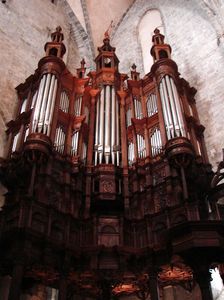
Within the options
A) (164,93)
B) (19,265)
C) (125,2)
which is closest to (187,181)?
(164,93)

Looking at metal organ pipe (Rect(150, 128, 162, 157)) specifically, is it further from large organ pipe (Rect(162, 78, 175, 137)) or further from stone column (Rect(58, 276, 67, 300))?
stone column (Rect(58, 276, 67, 300))

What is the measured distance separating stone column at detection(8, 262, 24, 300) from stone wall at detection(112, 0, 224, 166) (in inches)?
282

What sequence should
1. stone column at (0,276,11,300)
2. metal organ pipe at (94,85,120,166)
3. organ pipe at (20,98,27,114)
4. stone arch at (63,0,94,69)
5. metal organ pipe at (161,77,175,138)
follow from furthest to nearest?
stone arch at (63,0,94,69), organ pipe at (20,98,27,114), metal organ pipe at (94,85,120,166), metal organ pipe at (161,77,175,138), stone column at (0,276,11,300)

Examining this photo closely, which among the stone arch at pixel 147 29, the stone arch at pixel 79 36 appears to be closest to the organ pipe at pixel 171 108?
the stone arch at pixel 147 29

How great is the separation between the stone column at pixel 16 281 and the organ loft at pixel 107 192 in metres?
0.02

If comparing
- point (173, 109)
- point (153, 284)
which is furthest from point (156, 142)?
point (153, 284)

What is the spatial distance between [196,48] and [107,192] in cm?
889

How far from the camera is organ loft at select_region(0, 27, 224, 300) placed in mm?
8562

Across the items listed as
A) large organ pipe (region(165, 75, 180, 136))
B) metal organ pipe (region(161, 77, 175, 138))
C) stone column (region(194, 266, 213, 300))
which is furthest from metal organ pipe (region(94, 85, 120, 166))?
stone column (region(194, 266, 213, 300))

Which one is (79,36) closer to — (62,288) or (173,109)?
(173,109)

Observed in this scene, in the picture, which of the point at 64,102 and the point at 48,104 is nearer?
the point at 48,104

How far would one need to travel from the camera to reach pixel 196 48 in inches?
640

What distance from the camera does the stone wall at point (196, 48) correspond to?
44.2 ft

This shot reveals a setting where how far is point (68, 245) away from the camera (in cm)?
900
